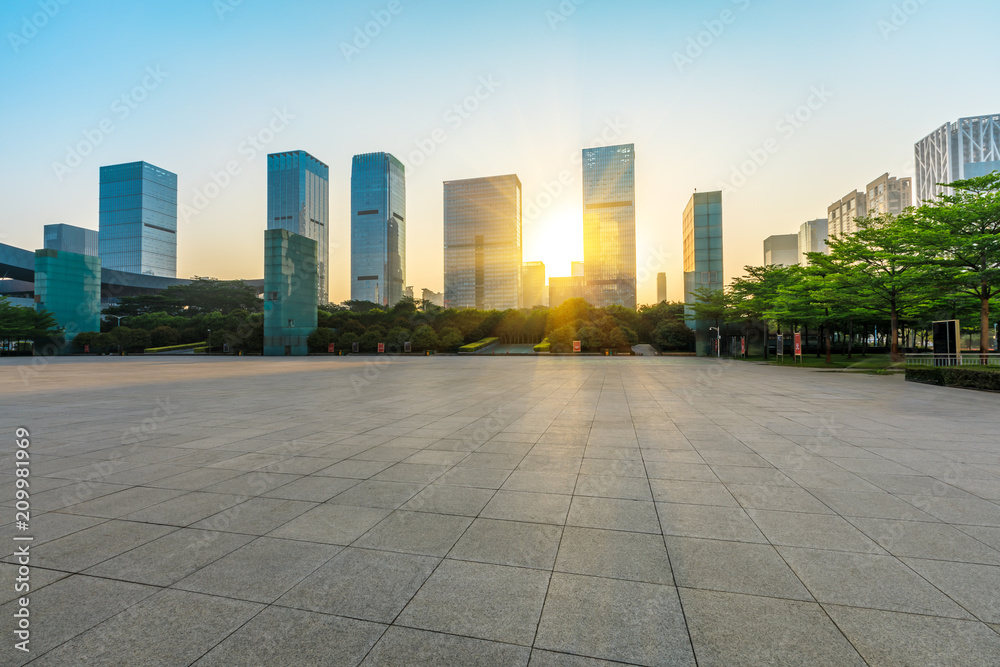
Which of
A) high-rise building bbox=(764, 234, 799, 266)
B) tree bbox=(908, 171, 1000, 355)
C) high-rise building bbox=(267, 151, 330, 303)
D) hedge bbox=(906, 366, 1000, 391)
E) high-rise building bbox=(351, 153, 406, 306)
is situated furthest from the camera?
high-rise building bbox=(351, 153, 406, 306)

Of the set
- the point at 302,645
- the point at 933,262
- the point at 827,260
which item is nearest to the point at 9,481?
the point at 302,645

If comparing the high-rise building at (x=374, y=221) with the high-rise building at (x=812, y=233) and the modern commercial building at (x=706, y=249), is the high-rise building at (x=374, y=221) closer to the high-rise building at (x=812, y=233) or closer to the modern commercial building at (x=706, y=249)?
the modern commercial building at (x=706, y=249)

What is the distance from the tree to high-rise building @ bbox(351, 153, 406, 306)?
18271 centimetres

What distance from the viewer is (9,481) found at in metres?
5.44

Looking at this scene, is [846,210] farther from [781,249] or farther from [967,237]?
[967,237]

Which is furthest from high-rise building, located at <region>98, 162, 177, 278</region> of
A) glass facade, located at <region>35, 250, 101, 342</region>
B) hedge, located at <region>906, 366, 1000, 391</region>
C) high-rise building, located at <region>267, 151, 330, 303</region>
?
hedge, located at <region>906, 366, 1000, 391</region>

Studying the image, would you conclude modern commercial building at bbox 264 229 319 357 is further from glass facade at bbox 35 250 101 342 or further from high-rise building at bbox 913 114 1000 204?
high-rise building at bbox 913 114 1000 204

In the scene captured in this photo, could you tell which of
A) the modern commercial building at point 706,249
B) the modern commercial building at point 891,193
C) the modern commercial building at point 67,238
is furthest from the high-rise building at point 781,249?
the modern commercial building at point 67,238

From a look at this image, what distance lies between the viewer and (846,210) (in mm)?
147750

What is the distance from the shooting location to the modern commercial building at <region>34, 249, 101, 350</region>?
199 ft

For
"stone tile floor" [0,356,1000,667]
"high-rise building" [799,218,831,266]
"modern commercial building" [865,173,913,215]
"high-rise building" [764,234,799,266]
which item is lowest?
"stone tile floor" [0,356,1000,667]

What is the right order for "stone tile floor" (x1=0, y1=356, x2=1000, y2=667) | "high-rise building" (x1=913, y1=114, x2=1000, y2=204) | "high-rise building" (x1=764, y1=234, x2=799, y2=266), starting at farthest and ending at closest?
1. "high-rise building" (x1=913, y1=114, x2=1000, y2=204)
2. "high-rise building" (x1=764, y1=234, x2=799, y2=266)
3. "stone tile floor" (x1=0, y1=356, x2=1000, y2=667)

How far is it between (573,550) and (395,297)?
665 ft

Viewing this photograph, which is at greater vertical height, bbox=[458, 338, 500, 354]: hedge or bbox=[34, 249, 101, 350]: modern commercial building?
bbox=[34, 249, 101, 350]: modern commercial building
